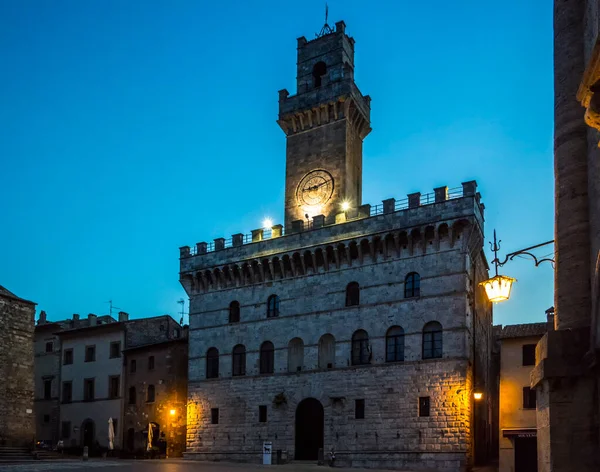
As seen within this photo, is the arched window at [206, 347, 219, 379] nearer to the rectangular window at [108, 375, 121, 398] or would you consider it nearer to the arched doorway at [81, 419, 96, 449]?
the rectangular window at [108, 375, 121, 398]

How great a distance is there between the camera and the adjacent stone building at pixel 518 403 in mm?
28109

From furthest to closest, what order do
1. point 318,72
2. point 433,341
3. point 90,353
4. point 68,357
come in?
point 68,357 → point 90,353 → point 318,72 → point 433,341

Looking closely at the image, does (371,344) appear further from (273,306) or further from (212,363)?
(212,363)

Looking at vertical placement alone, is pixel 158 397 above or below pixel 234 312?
below

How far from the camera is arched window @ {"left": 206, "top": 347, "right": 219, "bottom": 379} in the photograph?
39853mm

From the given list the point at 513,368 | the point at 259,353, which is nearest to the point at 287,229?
the point at 259,353

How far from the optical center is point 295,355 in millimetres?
36719

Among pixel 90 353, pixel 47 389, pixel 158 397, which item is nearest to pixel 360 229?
pixel 158 397

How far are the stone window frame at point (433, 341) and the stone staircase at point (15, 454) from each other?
21608mm

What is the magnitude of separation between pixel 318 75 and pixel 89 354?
2595 centimetres

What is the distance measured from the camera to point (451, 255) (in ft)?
107

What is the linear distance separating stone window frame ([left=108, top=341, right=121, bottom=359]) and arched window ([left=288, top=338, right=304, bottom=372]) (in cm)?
1565

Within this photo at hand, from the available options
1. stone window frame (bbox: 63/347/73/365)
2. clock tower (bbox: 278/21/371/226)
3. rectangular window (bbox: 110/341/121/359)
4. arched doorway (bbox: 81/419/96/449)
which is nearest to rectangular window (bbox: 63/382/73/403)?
stone window frame (bbox: 63/347/73/365)

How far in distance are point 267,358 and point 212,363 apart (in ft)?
13.8
